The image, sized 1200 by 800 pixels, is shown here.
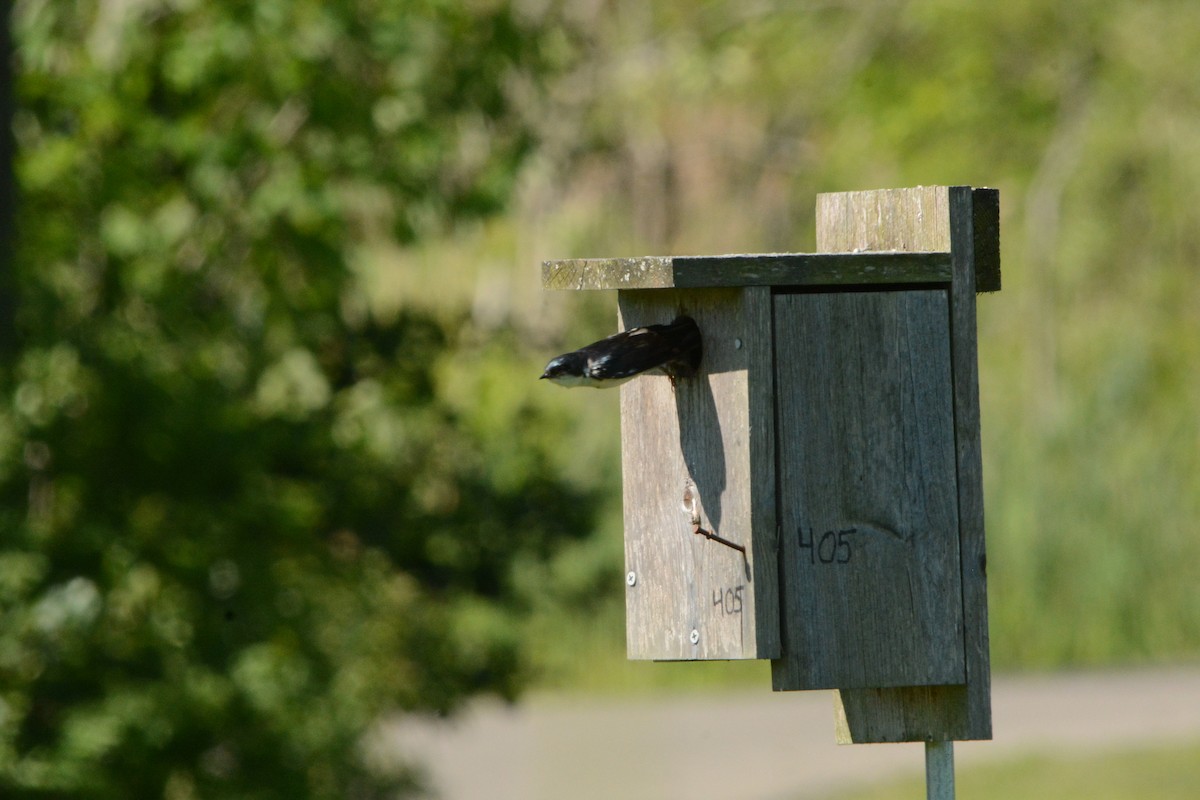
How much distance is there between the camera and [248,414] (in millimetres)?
5871

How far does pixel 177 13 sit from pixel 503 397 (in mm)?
2456

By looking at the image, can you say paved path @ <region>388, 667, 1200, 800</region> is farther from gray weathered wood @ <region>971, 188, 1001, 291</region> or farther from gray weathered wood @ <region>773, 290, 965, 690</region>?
gray weathered wood @ <region>971, 188, 1001, 291</region>

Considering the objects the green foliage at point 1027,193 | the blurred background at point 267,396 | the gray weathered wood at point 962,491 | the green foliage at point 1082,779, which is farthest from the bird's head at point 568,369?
the green foliage at point 1082,779

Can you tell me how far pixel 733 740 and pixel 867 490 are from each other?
8.00m

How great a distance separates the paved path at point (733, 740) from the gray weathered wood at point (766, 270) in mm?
6505

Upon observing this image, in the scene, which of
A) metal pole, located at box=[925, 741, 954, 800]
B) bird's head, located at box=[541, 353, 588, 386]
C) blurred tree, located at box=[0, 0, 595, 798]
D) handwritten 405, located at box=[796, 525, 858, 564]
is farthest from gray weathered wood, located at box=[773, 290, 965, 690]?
blurred tree, located at box=[0, 0, 595, 798]

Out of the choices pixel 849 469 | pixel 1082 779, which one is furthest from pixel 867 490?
pixel 1082 779

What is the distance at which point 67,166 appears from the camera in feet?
19.4

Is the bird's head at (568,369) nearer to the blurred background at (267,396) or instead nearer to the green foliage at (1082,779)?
the blurred background at (267,396)

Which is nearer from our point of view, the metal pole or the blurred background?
the metal pole

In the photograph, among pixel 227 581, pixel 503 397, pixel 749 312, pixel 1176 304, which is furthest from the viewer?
pixel 1176 304

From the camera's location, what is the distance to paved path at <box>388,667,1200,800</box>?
31.9 feet

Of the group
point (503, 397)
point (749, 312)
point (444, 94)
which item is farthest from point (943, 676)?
point (503, 397)

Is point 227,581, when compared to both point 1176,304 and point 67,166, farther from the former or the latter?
point 1176,304
